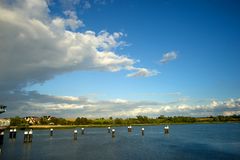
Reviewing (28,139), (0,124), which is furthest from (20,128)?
(0,124)

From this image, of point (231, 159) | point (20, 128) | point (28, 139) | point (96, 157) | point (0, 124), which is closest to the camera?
point (231, 159)

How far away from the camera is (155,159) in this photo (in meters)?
41.3

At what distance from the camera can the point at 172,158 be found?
4200cm

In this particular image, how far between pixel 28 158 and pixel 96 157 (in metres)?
9.90

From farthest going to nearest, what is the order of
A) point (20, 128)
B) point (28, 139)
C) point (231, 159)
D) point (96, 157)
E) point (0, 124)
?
point (20, 128)
point (28, 139)
point (0, 124)
point (96, 157)
point (231, 159)

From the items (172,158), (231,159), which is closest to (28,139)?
(172,158)

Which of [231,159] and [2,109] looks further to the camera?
[2,109]

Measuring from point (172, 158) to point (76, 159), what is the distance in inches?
537

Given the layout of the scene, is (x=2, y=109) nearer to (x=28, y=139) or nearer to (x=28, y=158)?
(x=28, y=139)

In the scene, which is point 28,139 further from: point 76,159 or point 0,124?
point 76,159

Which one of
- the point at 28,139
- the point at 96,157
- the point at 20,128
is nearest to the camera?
the point at 96,157

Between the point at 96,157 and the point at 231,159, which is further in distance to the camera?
the point at 96,157

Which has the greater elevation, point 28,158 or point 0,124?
point 0,124

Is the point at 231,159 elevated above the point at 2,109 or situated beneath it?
situated beneath
